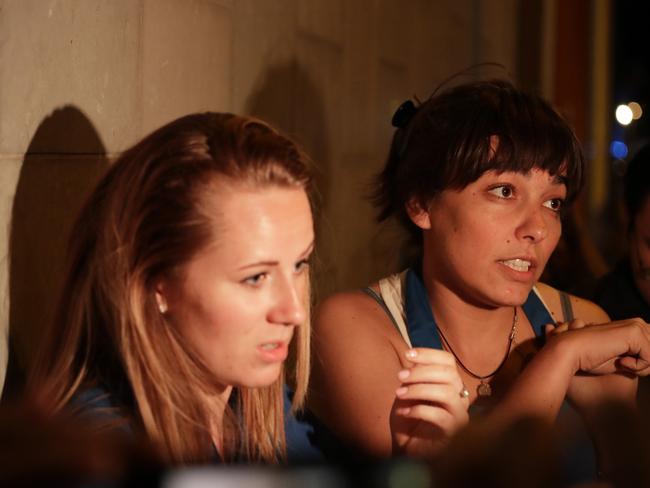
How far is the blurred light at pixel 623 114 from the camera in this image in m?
5.54

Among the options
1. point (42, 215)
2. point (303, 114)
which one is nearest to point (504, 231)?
point (42, 215)

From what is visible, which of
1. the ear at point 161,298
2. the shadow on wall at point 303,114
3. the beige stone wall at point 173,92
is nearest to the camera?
the ear at point 161,298

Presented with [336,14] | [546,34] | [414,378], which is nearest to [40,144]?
[414,378]

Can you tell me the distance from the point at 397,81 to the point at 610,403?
247 cm

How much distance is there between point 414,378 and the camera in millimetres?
1271

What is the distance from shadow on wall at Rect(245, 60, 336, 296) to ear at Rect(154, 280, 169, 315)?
0.91 m

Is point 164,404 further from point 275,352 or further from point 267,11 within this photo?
point 267,11

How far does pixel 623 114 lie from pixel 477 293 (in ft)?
14.2

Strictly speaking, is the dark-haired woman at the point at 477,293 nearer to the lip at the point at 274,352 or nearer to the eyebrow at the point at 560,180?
the eyebrow at the point at 560,180

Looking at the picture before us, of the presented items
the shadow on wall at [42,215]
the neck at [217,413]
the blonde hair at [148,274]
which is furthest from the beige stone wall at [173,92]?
the neck at [217,413]

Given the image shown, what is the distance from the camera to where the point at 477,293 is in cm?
167

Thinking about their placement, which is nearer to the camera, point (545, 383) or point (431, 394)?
point (431, 394)

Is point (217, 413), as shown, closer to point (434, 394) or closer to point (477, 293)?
point (434, 394)

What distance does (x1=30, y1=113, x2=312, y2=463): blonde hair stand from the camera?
1.13 metres
